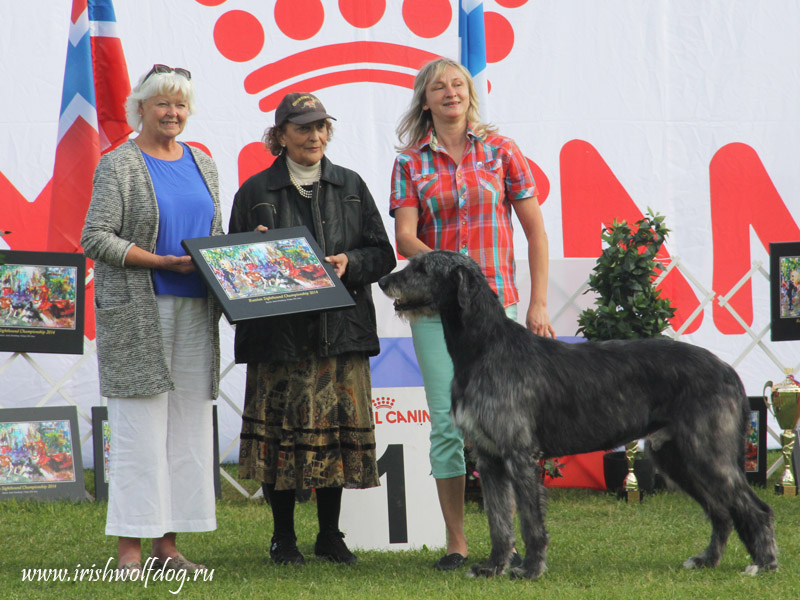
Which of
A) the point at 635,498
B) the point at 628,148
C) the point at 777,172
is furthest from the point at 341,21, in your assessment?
the point at 635,498

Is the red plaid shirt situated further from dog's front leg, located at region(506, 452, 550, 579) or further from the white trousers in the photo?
the white trousers

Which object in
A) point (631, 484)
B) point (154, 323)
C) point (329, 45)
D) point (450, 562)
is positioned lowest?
point (631, 484)

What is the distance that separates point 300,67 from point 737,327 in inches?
153

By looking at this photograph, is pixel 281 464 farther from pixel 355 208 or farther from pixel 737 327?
pixel 737 327

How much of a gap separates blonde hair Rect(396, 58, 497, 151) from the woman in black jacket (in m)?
0.36

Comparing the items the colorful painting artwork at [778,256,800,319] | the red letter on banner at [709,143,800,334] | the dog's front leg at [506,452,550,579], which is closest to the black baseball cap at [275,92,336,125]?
the dog's front leg at [506,452,550,579]

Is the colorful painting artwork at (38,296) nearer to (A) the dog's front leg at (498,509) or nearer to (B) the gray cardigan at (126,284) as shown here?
(B) the gray cardigan at (126,284)

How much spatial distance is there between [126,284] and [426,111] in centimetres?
148

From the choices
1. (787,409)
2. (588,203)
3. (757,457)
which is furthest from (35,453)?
(787,409)

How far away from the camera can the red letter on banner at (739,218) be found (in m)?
6.69

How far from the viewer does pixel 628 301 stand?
5.49m

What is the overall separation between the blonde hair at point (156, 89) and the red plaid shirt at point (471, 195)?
92 centimetres

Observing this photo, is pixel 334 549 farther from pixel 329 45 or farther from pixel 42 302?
pixel 329 45

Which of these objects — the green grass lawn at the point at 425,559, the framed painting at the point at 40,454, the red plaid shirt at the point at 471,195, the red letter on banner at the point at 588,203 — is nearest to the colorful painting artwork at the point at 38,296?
the framed painting at the point at 40,454
